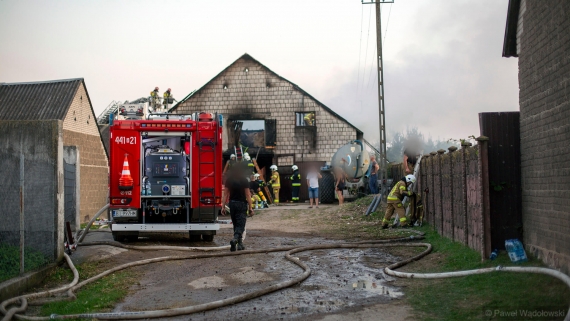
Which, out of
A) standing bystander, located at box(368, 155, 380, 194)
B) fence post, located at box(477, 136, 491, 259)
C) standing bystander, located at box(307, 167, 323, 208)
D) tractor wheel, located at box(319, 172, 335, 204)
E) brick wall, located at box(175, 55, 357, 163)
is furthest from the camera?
brick wall, located at box(175, 55, 357, 163)

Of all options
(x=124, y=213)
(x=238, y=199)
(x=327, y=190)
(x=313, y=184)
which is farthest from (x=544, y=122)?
(x=327, y=190)

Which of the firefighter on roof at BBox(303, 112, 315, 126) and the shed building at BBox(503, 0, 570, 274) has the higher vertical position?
the firefighter on roof at BBox(303, 112, 315, 126)

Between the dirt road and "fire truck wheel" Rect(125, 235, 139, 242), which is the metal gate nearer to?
the dirt road

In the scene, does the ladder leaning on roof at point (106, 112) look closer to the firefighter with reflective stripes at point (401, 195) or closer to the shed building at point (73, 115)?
the shed building at point (73, 115)

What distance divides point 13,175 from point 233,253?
407cm

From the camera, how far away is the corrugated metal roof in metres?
24.1

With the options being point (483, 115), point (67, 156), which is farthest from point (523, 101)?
point (67, 156)

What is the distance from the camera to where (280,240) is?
1431 cm

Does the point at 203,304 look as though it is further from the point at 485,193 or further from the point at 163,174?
the point at 163,174

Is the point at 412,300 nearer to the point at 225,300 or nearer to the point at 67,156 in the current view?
the point at 225,300

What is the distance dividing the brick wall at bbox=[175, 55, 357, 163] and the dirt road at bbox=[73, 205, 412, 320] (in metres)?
19.0

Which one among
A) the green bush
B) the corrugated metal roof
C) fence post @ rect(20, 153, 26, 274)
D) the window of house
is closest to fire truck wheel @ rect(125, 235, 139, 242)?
the green bush

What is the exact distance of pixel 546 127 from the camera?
752 cm

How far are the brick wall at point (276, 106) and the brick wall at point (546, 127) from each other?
23867 millimetres
